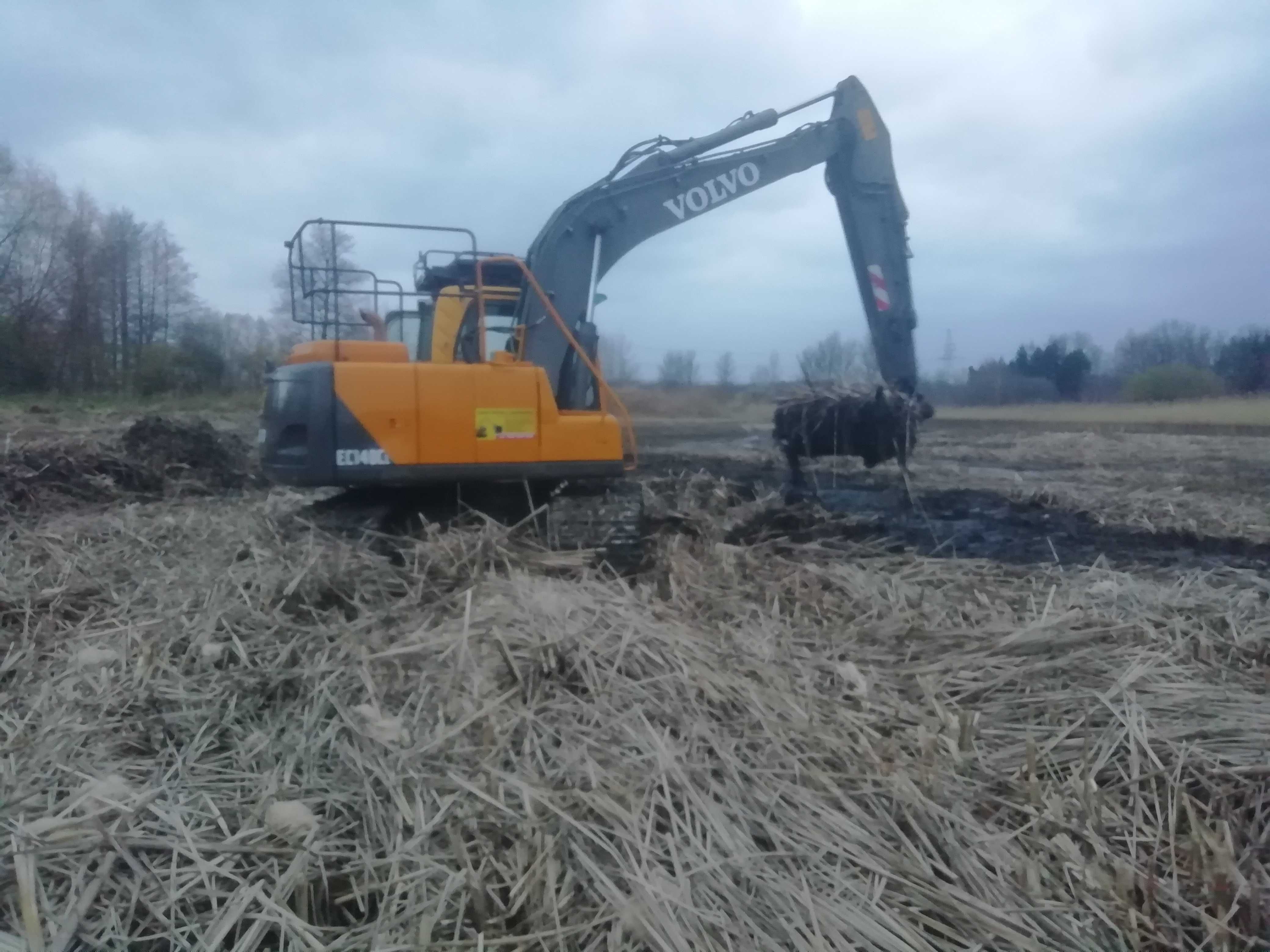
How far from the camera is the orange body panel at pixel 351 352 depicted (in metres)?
6.36

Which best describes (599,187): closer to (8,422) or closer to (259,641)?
(259,641)

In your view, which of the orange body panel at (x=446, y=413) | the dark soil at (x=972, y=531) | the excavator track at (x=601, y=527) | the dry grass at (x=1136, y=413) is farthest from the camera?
the dry grass at (x=1136, y=413)

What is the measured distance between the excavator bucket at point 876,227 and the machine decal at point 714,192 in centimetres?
117

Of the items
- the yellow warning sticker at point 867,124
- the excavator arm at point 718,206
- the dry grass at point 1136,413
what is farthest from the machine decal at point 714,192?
the dry grass at point 1136,413

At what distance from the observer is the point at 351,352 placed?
6398 millimetres

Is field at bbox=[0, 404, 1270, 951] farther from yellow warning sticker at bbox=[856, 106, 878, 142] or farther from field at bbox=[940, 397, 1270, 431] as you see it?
field at bbox=[940, 397, 1270, 431]

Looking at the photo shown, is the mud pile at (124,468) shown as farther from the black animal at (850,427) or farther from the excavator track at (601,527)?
the black animal at (850,427)

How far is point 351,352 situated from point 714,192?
3.43 m

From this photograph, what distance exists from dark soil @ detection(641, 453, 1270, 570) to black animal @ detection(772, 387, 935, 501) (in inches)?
19.4

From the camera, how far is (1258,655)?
4473mm

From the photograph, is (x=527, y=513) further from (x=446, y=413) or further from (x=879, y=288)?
(x=879, y=288)

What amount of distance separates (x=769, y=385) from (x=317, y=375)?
755cm

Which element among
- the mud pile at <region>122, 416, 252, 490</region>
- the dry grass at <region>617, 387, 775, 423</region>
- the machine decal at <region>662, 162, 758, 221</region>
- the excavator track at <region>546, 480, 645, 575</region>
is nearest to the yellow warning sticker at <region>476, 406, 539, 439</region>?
the excavator track at <region>546, 480, 645, 575</region>

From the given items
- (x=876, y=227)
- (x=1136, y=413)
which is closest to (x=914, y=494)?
(x=876, y=227)
